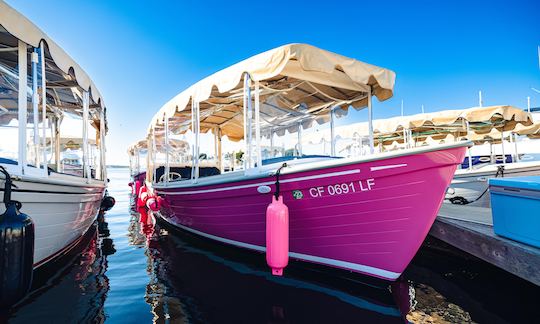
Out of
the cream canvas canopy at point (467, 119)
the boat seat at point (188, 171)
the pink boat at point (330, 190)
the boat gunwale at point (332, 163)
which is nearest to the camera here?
the boat gunwale at point (332, 163)

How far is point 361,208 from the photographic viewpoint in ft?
12.9

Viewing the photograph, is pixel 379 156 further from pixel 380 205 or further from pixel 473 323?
pixel 473 323

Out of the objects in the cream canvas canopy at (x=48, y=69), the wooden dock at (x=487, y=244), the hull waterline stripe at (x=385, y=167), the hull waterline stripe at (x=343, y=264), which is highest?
the cream canvas canopy at (x=48, y=69)

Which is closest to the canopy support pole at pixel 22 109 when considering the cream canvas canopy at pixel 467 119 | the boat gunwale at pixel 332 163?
the boat gunwale at pixel 332 163

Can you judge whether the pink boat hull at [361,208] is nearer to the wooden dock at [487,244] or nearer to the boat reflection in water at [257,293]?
the boat reflection in water at [257,293]

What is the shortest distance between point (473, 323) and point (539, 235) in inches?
49.4

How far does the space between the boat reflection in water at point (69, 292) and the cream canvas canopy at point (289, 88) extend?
141 inches

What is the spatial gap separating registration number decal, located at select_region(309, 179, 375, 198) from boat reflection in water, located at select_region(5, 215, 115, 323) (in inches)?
125

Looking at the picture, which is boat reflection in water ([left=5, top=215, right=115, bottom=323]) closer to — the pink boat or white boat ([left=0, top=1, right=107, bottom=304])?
white boat ([left=0, top=1, right=107, bottom=304])

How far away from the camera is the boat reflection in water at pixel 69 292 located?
346cm

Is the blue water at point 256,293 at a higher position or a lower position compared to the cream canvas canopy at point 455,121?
lower

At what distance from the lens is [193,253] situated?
19.8ft

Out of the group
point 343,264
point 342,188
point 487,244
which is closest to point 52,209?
point 342,188

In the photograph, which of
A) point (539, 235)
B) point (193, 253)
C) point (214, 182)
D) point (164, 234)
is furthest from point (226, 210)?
point (539, 235)
